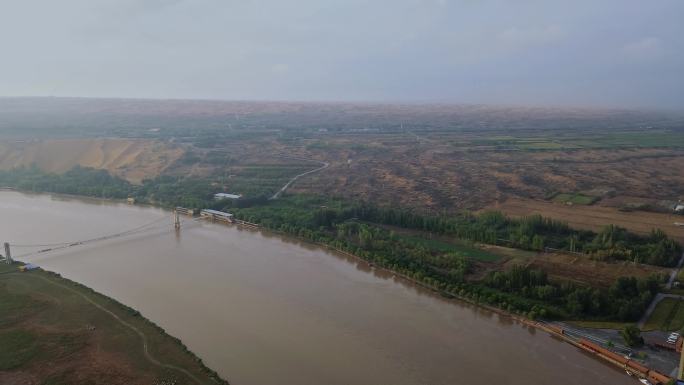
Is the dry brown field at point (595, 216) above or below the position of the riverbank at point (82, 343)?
above

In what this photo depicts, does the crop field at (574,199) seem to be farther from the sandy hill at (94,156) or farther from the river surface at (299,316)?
the sandy hill at (94,156)

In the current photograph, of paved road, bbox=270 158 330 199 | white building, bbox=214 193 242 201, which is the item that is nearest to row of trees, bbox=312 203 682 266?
paved road, bbox=270 158 330 199

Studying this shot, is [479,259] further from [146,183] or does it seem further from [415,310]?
[146,183]

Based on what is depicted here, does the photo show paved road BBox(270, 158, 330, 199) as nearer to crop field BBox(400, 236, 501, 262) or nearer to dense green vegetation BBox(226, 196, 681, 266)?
dense green vegetation BBox(226, 196, 681, 266)

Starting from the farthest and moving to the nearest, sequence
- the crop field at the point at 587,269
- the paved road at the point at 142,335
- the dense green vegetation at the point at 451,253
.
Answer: the crop field at the point at 587,269 < the dense green vegetation at the point at 451,253 < the paved road at the point at 142,335

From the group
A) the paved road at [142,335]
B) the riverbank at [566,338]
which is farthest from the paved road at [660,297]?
the paved road at [142,335]

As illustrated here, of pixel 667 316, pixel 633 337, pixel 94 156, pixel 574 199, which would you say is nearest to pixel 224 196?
pixel 94 156

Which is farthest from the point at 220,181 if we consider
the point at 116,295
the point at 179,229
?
the point at 116,295
